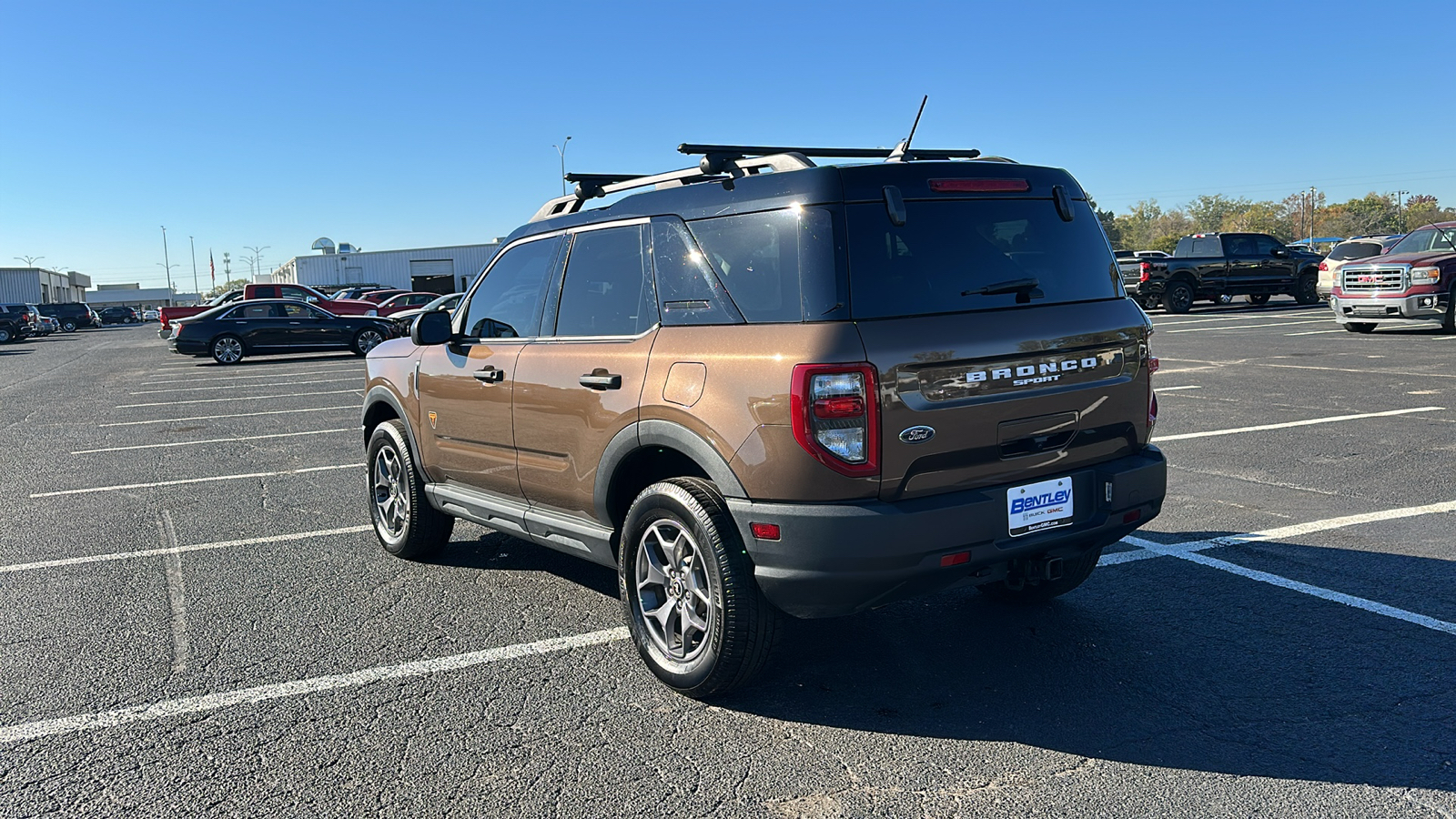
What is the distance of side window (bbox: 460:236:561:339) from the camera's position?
4.86 metres

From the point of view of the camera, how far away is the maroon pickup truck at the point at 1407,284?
18406 millimetres

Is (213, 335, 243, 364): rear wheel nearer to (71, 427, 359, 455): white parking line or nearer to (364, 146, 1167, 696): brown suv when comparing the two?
(71, 427, 359, 455): white parking line

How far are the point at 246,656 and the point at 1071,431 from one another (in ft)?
11.3

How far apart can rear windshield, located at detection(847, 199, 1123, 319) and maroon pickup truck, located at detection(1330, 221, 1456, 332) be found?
17.7 m

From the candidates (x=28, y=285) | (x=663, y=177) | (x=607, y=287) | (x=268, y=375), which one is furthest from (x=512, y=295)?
(x=28, y=285)

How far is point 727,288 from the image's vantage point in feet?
12.5

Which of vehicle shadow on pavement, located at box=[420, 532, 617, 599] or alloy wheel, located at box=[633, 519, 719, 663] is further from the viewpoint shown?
vehicle shadow on pavement, located at box=[420, 532, 617, 599]

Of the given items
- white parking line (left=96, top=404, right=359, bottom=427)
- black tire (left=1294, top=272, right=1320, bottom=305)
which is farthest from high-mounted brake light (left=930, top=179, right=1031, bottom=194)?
black tire (left=1294, top=272, right=1320, bottom=305)

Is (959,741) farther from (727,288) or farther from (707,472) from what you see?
(727,288)

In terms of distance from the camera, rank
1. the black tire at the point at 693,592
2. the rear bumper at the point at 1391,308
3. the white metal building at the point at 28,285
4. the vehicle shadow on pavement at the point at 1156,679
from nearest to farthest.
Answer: the vehicle shadow on pavement at the point at 1156,679, the black tire at the point at 693,592, the rear bumper at the point at 1391,308, the white metal building at the point at 28,285

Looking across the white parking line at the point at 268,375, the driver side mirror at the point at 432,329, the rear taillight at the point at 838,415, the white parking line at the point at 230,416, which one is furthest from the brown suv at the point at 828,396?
the white parking line at the point at 268,375

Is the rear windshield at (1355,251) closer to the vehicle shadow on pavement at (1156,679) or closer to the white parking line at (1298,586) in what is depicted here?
the white parking line at (1298,586)

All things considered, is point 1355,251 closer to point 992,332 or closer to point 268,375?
point 992,332

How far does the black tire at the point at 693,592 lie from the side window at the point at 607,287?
75 centimetres
